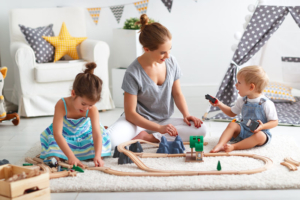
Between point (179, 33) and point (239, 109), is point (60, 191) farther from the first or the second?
point (179, 33)

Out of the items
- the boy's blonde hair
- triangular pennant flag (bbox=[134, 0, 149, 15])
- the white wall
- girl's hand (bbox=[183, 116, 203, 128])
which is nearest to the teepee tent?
girl's hand (bbox=[183, 116, 203, 128])

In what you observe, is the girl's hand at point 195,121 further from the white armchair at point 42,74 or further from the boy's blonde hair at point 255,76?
the white armchair at point 42,74

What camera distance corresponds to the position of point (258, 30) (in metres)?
2.87

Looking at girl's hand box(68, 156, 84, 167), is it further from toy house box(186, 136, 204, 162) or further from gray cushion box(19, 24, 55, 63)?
gray cushion box(19, 24, 55, 63)

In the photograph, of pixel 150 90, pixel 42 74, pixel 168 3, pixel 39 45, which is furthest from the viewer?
pixel 168 3

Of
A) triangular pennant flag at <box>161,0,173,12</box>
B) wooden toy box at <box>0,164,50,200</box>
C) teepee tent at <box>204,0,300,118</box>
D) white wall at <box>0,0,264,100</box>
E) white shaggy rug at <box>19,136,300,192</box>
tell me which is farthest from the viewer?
white wall at <box>0,0,264,100</box>

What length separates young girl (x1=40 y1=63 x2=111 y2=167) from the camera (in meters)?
1.76

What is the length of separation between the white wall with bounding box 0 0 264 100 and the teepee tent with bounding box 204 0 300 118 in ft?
3.17

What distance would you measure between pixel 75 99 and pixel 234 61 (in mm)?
1512

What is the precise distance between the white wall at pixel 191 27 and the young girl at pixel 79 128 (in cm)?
208

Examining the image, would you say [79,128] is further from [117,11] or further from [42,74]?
[117,11]

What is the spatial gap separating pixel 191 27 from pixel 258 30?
43.1 inches

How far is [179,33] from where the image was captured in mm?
3885

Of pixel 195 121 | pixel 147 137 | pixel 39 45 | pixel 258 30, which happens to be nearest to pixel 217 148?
pixel 195 121
